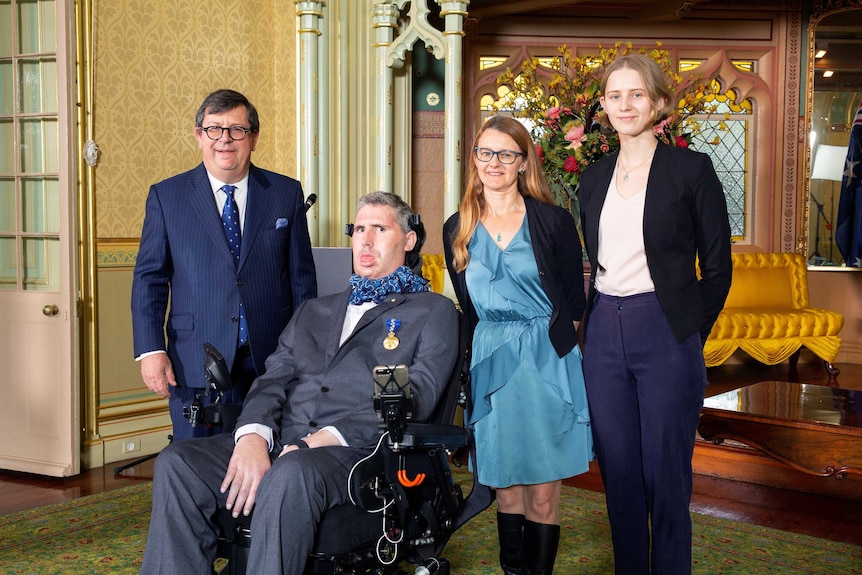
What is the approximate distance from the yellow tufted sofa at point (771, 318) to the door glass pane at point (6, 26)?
4.90 metres

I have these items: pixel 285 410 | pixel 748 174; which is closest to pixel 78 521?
pixel 285 410

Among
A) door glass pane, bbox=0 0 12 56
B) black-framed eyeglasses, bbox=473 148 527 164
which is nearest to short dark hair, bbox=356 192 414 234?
black-framed eyeglasses, bbox=473 148 527 164

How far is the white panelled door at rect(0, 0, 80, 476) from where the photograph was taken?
469 centimetres

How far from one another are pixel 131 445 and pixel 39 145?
1610 mm

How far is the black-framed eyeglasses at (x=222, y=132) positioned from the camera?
2928 millimetres

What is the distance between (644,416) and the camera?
8.01 feet

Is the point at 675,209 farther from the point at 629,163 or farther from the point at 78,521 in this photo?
the point at 78,521

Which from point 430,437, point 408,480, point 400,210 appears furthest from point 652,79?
point 408,480

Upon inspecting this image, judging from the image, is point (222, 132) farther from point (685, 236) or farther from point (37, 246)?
point (37, 246)

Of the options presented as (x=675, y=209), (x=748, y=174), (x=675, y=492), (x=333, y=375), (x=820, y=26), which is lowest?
(x=675, y=492)

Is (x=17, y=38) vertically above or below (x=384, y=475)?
above

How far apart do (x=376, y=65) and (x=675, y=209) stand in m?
3.57

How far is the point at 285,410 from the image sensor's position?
2701 millimetres

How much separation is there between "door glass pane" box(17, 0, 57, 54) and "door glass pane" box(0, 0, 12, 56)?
0.16 ft
